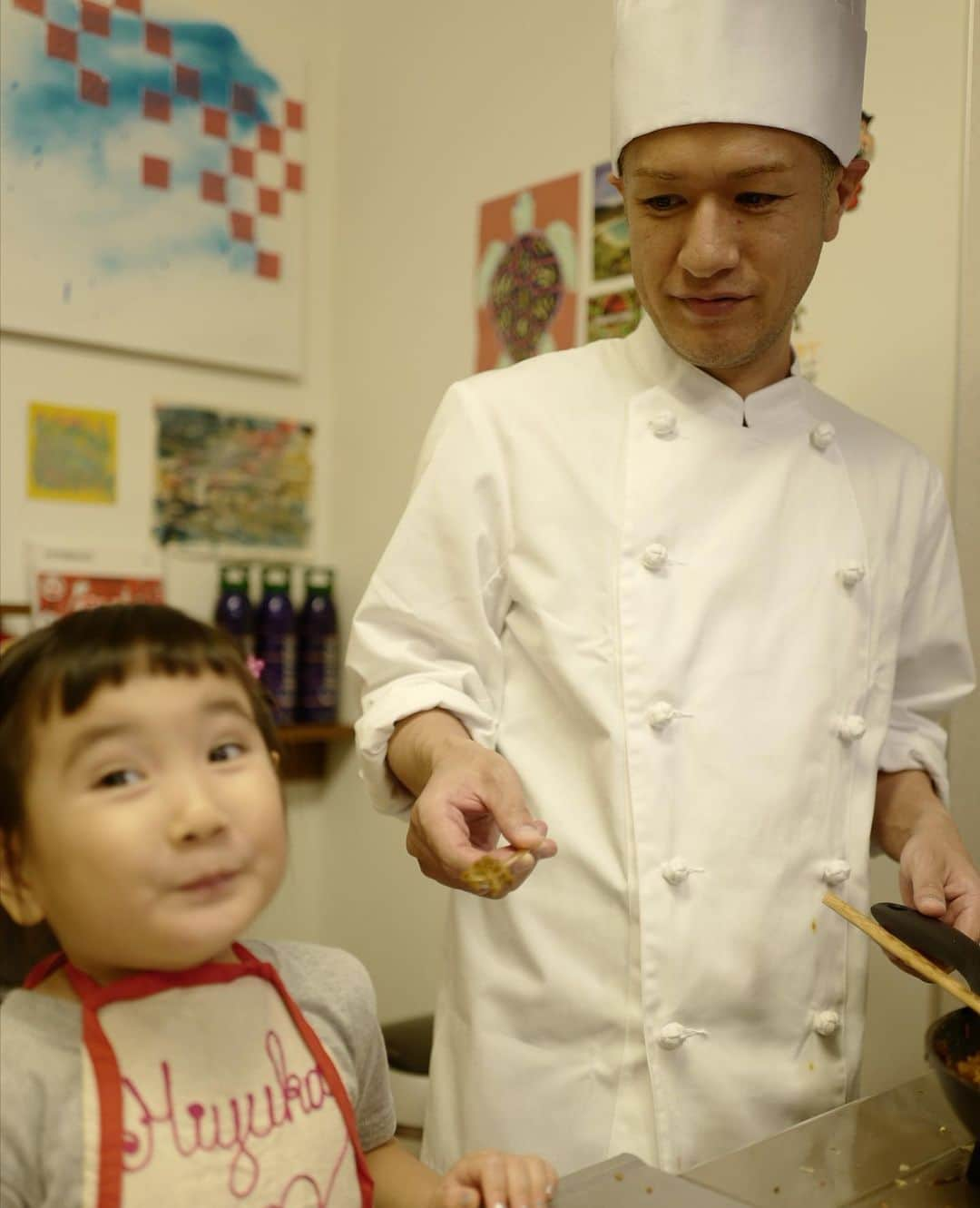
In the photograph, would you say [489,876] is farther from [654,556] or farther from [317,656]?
[317,656]

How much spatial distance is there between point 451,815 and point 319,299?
2352 mm

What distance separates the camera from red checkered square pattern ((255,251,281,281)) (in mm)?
2936

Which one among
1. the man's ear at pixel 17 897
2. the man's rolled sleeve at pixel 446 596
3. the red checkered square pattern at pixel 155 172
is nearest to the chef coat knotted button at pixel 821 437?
the man's rolled sleeve at pixel 446 596

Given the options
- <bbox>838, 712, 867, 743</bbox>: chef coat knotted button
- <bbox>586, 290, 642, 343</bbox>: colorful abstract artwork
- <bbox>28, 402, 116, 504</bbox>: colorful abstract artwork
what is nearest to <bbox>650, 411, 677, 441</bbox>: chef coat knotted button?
<bbox>838, 712, 867, 743</bbox>: chef coat knotted button

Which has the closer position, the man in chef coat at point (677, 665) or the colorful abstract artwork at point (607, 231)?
the man in chef coat at point (677, 665)

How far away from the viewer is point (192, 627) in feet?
2.87

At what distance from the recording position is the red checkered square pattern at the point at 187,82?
2.78 metres

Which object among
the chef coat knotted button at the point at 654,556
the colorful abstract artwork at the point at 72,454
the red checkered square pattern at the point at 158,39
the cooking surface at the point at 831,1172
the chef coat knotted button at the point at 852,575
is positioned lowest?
the cooking surface at the point at 831,1172

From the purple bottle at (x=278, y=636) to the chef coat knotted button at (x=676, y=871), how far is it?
1746 mm

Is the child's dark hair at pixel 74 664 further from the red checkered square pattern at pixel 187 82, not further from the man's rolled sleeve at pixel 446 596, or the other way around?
the red checkered square pattern at pixel 187 82

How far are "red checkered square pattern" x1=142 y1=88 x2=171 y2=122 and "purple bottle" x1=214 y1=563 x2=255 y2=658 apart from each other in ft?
3.41

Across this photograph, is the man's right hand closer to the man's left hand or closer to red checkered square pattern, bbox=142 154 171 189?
the man's left hand

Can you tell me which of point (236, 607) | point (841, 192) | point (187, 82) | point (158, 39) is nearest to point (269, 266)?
point (187, 82)

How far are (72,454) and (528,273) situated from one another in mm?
1081
